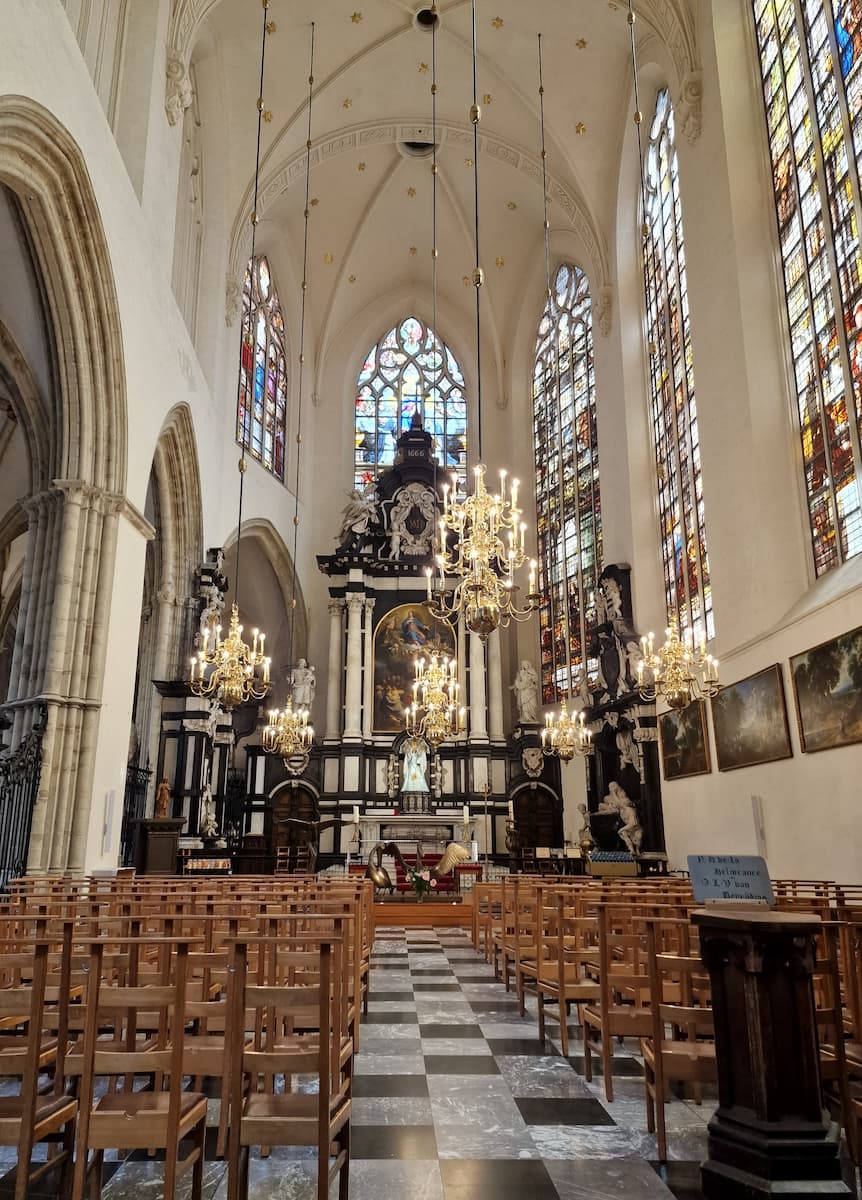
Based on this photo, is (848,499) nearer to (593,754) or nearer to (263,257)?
(593,754)

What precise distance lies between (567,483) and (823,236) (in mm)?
12050

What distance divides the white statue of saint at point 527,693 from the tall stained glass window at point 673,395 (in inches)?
246

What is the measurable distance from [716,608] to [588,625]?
8.01 metres

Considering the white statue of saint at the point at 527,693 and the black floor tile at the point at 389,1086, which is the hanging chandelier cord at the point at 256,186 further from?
the black floor tile at the point at 389,1086

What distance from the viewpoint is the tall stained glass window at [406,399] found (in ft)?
88.2

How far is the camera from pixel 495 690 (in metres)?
22.9

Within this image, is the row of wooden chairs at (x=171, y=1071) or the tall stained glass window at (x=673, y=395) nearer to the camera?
the row of wooden chairs at (x=171, y=1071)

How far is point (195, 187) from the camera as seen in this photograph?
17.7 metres

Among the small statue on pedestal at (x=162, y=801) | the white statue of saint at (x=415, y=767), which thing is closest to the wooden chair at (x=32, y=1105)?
the small statue on pedestal at (x=162, y=801)

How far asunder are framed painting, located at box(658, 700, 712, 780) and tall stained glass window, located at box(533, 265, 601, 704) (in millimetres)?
5376

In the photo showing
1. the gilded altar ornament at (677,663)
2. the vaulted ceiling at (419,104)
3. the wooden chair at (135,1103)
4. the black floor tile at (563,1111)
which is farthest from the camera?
the vaulted ceiling at (419,104)

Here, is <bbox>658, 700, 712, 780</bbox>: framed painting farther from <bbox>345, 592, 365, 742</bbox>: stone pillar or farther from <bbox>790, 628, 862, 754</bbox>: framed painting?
<bbox>345, 592, 365, 742</bbox>: stone pillar

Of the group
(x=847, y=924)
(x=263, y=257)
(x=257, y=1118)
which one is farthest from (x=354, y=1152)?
(x=263, y=257)

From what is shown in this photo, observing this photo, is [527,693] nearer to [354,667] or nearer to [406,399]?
[354,667]
